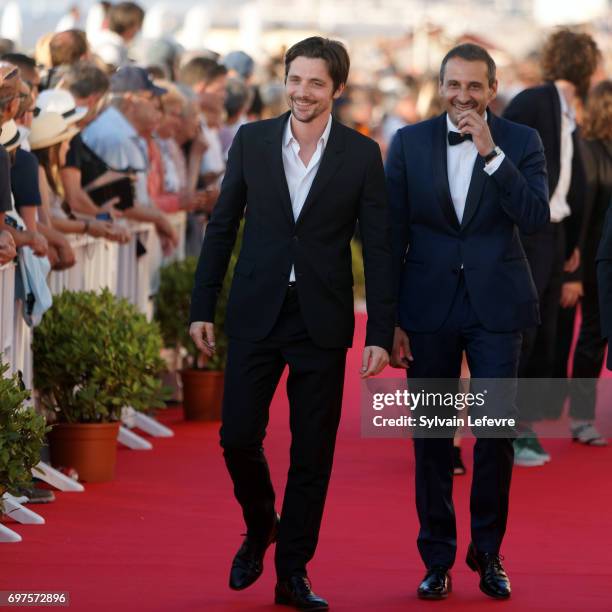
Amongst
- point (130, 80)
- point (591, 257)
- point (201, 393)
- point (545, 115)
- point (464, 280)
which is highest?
point (130, 80)

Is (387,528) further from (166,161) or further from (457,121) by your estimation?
(166,161)

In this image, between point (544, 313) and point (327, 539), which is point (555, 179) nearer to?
point (544, 313)

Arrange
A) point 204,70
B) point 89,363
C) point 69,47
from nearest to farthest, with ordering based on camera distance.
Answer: point 89,363 → point 69,47 → point 204,70

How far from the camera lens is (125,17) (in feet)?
46.6

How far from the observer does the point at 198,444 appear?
432 inches

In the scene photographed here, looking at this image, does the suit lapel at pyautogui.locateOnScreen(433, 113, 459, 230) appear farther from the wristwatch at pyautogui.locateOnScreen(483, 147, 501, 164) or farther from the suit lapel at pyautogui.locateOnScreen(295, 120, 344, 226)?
the suit lapel at pyautogui.locateOnScreen(295, 120, 344, 226)

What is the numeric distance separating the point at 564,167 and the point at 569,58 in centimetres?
62

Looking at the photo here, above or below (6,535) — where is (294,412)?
above

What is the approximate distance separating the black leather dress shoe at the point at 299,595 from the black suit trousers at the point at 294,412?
3 centimetres

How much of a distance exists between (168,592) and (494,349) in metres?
1.50

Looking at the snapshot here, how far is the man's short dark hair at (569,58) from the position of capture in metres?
10.5

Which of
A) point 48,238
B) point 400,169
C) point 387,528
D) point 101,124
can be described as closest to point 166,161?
point 101,124

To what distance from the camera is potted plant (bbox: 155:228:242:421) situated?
11953mm

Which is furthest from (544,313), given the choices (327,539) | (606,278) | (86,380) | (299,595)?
(299,595)
